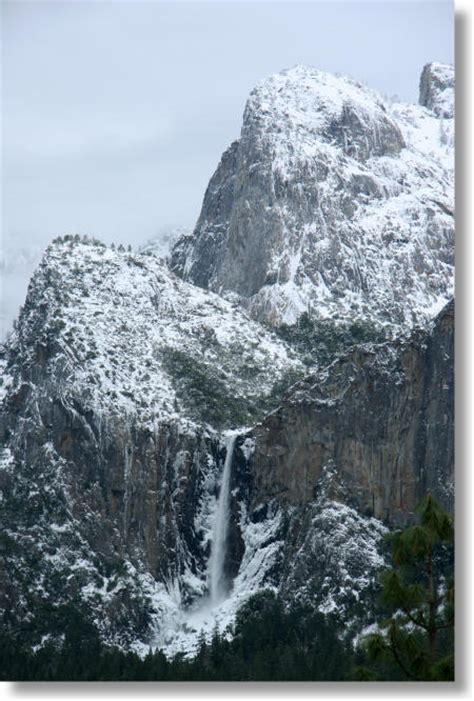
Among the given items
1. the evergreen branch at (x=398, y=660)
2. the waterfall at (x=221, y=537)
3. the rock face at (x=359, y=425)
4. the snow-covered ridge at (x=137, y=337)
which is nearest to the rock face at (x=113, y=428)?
the snow-covered ridge at (x=137, y=337)

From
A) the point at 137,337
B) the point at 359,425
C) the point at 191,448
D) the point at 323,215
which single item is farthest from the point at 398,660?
the point at 323,215

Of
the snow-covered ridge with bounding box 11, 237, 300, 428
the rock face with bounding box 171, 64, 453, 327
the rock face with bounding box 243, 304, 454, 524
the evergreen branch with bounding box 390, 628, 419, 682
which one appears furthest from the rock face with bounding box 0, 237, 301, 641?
the evergreen branch with bounding box 390, 628, 419, 682

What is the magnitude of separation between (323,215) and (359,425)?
1296 inches

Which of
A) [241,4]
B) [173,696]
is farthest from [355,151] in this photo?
[173,696]

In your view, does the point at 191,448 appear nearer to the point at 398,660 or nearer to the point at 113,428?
the point at 113,428

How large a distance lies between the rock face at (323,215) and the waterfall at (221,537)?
2183cm

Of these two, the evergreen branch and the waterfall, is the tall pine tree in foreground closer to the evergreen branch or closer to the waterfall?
the evergreen branch

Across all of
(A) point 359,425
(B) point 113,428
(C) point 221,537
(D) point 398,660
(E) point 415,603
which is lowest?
(D) point 398,660

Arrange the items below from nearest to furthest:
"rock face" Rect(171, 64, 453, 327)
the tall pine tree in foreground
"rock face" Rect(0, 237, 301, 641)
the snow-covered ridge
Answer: the tall pine tree in foreground
"rock face" Rect(0, 237, 301, 641)
the snow-covered ridge
"rock face" Rect(171, 64, 453, 327)

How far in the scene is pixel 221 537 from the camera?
359 ft

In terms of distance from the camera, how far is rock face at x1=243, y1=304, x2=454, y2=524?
104938mm

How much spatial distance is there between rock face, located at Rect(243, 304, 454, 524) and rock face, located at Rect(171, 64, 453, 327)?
2129cm

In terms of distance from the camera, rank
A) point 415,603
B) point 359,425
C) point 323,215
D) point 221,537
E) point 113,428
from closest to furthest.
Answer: point 415,603, point 359,425, point 113,428, point 221,537, point 323,215

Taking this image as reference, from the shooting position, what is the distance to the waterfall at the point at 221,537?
4191 inches
